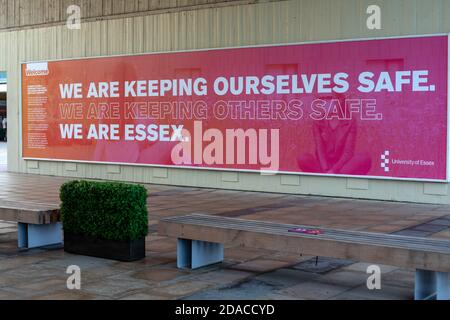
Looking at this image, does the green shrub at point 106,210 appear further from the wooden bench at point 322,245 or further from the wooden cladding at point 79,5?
the wooden cladding at point 79,5

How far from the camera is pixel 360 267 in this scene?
6480 millimetres

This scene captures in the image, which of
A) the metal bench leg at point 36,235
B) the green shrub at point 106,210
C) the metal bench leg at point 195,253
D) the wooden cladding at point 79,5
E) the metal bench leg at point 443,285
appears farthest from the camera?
the wooden cladding at point 79,5

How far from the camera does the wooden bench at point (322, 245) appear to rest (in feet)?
16.5

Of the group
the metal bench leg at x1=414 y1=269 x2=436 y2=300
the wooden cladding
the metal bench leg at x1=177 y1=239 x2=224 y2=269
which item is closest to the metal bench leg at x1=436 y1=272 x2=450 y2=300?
the metal bench leg at x1=414 y1=269 x2=436 y2=300

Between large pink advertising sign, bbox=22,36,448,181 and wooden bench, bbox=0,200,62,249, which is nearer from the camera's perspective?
wooden bench, bbox=0,200,62,249

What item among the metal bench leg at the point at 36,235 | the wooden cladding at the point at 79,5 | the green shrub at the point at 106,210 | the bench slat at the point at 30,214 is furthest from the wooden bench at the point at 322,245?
the wooden cladding at the point at 79,5

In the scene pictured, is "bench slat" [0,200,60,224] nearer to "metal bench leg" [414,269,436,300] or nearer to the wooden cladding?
"metal bench leg" [414,269,436,300]

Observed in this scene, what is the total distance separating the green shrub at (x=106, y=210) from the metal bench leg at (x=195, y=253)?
0.52m

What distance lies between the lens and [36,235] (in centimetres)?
756

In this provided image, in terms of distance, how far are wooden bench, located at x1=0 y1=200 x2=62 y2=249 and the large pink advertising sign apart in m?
6.23

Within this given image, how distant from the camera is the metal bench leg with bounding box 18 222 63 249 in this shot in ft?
24.6

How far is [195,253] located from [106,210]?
104 cm

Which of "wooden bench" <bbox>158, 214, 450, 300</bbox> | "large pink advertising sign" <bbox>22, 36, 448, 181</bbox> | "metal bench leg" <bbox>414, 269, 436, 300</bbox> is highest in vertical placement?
"large pink advertising sign" <bbox>22, 36, 448, 181</bbox>

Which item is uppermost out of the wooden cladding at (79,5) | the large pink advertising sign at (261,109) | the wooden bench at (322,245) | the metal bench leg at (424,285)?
the wooden cladding at (79,5)
